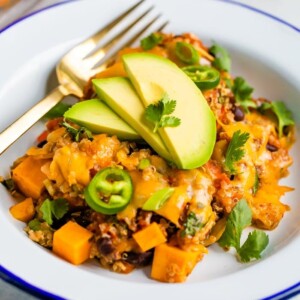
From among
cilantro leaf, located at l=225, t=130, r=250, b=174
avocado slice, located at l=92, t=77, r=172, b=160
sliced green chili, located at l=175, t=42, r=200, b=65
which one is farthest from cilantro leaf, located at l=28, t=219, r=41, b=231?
sliced green chili, located at l=175, t=42, r=200, b=65

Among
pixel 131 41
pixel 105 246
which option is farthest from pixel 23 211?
pixel 131 41

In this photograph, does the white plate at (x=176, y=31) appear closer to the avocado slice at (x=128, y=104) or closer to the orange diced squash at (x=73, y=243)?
the orange diced squash at (x=73, y=243)

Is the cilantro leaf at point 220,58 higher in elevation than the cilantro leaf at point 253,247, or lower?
higher

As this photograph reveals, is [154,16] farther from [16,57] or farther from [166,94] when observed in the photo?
[166,94]

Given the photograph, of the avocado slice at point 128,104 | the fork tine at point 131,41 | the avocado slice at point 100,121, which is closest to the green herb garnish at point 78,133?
the avocado slice at point 100,121

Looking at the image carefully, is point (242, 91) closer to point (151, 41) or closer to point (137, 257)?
point (151, 41)
